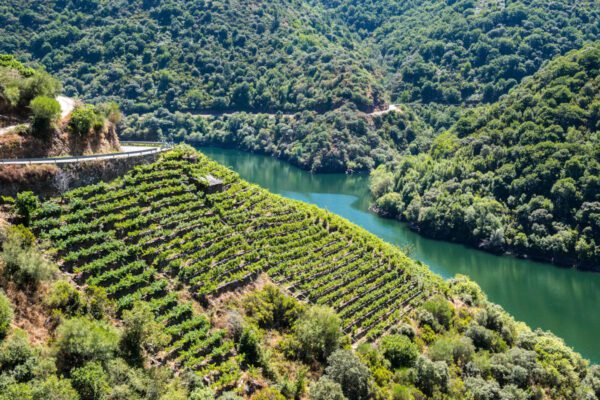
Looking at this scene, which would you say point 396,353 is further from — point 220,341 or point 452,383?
point 220,341

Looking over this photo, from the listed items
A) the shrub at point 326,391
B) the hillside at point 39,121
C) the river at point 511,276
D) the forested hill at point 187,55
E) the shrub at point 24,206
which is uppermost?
the forested hill at point 187,55

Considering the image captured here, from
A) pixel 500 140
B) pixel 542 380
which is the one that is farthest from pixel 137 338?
pixel 500 140

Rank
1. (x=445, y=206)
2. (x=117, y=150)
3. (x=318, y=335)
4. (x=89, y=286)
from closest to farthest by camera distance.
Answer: (x=89, y=286) < (x=318, y=335) < (x=117, y=150) < (x=445, y=206)

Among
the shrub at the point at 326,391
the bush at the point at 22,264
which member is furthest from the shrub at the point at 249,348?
the bush at the point at 22,264

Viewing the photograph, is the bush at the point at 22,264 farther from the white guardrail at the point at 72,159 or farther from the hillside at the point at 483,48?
the hillside at the point at 483,48

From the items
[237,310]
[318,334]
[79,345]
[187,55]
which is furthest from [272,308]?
[187,55]

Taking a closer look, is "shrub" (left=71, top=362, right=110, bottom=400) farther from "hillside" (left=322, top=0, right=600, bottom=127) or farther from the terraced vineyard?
"hillside" (left=322, top=0, right=600, bottom=127)
